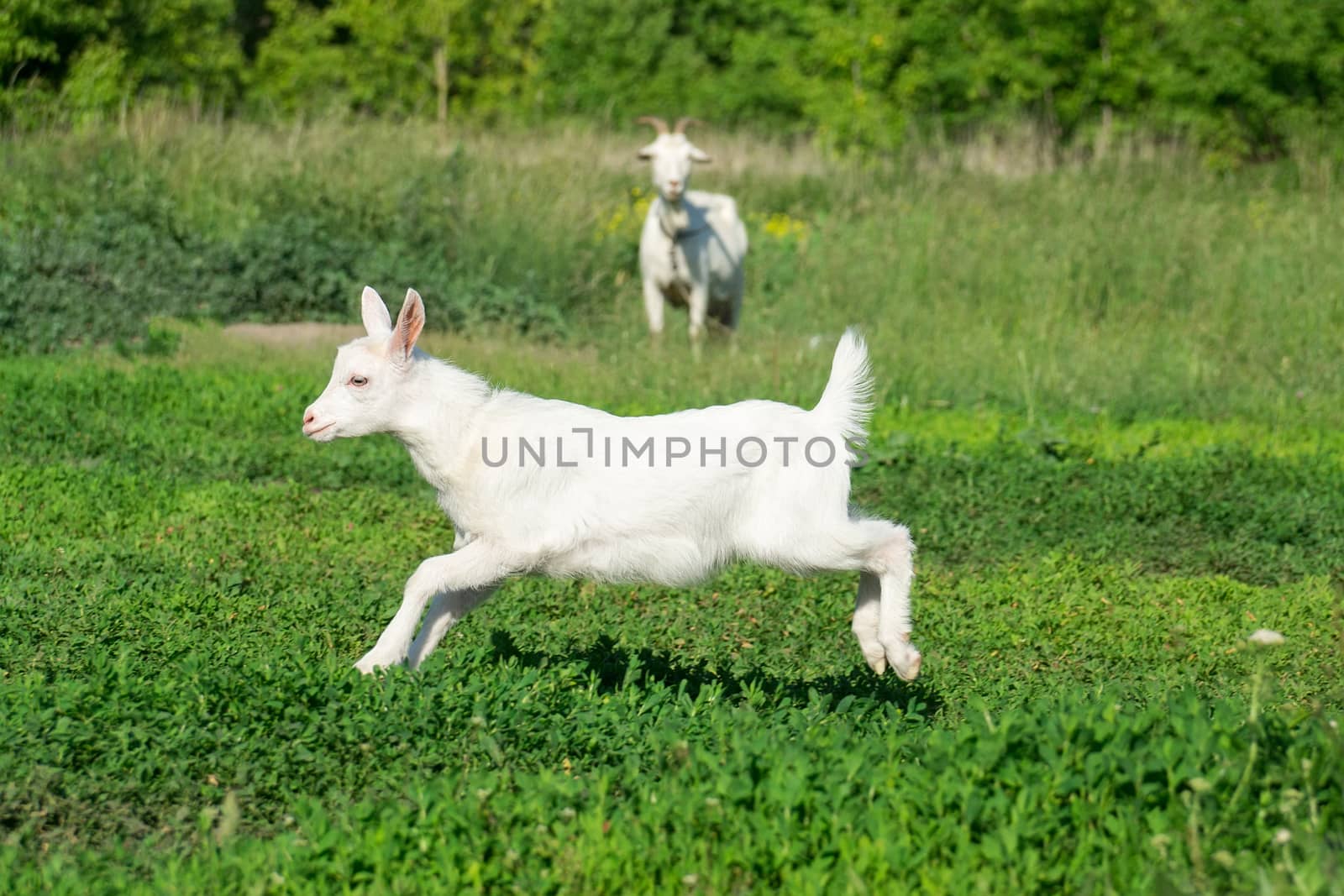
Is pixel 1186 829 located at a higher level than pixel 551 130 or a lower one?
higher

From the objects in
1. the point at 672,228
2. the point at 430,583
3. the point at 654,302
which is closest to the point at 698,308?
the point at 654,302

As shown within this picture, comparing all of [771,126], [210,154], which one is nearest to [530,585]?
[210,154]

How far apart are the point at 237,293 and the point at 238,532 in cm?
741

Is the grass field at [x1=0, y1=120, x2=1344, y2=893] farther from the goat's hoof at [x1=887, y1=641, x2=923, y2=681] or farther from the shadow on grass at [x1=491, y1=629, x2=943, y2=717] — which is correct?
the goat's hoof at [x1=887, y1=641, x2=923, y2=681]

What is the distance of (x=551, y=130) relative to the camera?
81.4ft

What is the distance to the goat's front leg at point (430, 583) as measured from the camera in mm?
5719

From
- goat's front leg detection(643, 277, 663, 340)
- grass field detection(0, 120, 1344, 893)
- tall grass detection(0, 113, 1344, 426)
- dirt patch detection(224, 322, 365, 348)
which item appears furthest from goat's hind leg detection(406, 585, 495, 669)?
goat's front leg detection(643, 277, 663, 340)

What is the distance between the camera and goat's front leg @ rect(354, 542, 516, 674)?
572 cm

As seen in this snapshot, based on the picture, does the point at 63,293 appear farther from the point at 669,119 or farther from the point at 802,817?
the point at 669,119

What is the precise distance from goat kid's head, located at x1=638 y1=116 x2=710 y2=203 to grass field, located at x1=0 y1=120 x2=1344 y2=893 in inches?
64.0

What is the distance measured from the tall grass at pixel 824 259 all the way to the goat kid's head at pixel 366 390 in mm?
7576

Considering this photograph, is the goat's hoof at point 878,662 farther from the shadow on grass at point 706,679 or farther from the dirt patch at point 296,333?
the dirt patch at point 296,333

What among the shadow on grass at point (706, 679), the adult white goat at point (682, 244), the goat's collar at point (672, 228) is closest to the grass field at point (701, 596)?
the shadow on grass at point (706, 679)

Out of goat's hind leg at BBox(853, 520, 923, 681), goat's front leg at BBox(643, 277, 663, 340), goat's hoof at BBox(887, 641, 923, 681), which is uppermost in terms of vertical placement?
goat's hind leg at BBox(853, 520, 923, 681)
